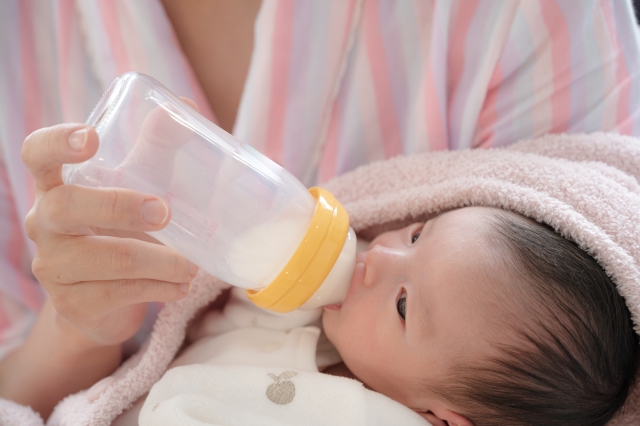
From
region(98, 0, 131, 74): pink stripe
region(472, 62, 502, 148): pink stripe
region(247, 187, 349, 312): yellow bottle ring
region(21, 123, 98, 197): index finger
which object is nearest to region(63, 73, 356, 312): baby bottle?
region(247, 187, 349, 312): yellow bottle ring

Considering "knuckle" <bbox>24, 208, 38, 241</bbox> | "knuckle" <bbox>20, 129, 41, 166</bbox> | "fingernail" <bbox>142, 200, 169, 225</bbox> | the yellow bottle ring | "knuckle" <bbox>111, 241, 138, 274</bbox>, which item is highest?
"knuckle" <bbox>20, 129, 41, 166</bbox>

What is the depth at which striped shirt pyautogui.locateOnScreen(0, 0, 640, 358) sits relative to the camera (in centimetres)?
122

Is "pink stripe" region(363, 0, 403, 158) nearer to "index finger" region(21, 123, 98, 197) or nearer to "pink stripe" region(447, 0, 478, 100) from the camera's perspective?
"pink stripe" region(447, 0, 478, 100)

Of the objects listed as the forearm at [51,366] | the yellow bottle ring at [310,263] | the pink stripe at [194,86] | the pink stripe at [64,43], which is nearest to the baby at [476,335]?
the yellow bottle ring at [310,263]

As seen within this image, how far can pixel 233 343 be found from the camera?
3.96ft

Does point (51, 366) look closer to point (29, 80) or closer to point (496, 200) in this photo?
point (29, 80)

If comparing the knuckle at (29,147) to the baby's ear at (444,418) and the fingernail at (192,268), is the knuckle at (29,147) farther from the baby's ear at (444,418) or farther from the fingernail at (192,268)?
the baby's ear at (444,418)

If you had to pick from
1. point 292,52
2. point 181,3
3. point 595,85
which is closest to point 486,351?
point 595,85

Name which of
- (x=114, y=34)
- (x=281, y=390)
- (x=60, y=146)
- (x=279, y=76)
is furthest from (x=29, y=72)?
(x=281, y=390)

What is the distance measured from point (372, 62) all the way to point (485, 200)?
45 cm

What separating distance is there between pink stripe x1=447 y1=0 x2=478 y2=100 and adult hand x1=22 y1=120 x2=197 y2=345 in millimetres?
791

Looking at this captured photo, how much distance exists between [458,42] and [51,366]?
121 cm

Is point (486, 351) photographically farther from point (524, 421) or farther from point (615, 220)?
point (615, 220)

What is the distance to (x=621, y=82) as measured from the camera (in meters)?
1.23
